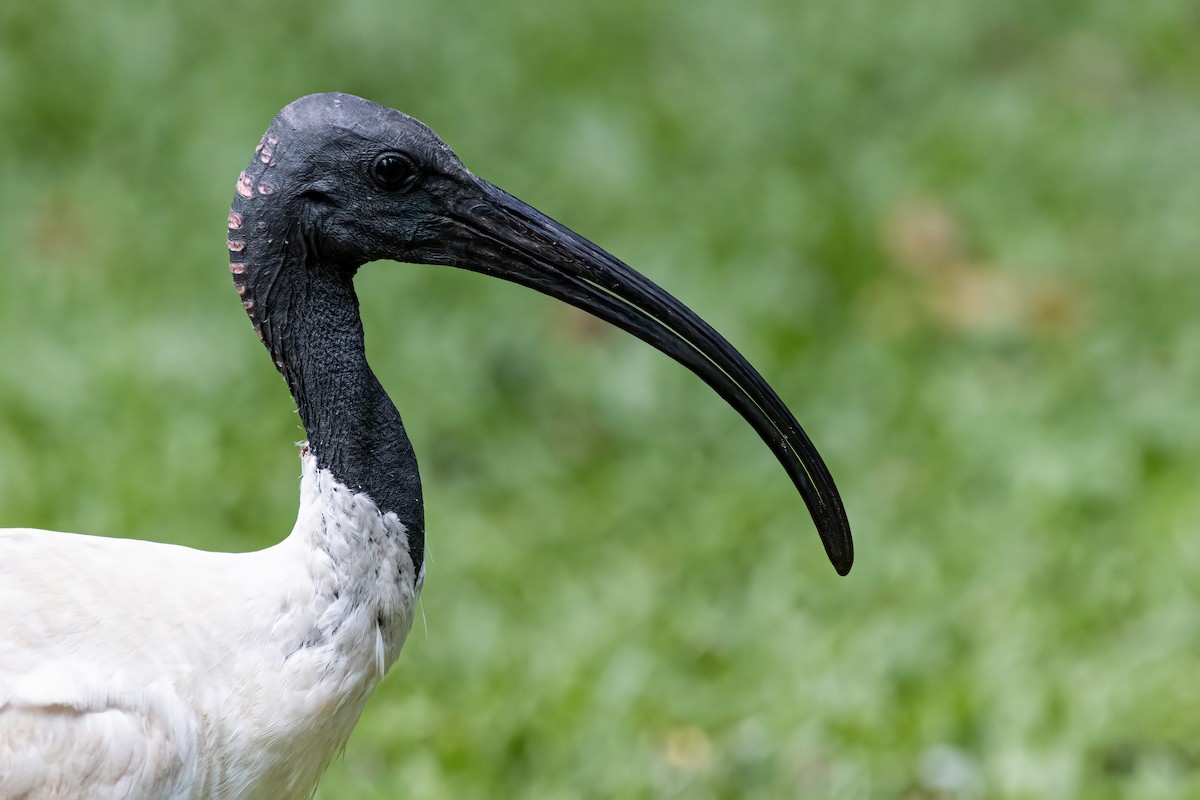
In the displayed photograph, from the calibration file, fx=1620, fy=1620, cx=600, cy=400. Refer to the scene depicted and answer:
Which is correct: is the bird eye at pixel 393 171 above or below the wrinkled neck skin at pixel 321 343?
above

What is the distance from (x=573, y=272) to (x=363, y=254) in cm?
34

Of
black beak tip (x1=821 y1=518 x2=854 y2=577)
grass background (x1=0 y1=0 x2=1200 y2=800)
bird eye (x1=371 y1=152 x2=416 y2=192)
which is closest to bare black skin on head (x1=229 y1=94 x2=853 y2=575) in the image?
bird eye (x1=371 y1=152 x2=416 y2=192)

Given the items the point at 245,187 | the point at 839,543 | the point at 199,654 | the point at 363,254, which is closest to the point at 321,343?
the point at 363,254

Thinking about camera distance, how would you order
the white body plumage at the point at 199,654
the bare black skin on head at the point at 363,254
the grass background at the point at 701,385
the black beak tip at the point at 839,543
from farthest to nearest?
the grass background at the point at 701,385 → the black beak tip at the point at 839,543 → the bare black skin on head at the point at 363,254 → the white body plumage at the point at 199,654

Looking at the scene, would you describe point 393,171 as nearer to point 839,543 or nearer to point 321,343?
point 321,343

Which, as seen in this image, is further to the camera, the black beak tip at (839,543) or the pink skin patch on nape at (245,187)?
the black beak tip at (839,543)

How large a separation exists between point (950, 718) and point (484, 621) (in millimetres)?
1263

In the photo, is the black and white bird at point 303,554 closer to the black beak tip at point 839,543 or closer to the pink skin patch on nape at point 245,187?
the pink skin patch on nape at point 245,187

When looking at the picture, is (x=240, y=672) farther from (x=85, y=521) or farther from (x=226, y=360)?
(x=226, y=360)

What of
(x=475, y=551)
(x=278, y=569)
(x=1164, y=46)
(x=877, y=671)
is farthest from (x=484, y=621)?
(x=1164, y=46)

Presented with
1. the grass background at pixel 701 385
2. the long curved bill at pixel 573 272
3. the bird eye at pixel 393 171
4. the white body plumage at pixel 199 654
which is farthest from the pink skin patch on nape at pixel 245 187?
the grass background at pixel 701 385

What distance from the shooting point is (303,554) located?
2.57 m

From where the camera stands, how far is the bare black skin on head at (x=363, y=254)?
A: 101 inches

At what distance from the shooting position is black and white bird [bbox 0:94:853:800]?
Answer: 2.51 meters
